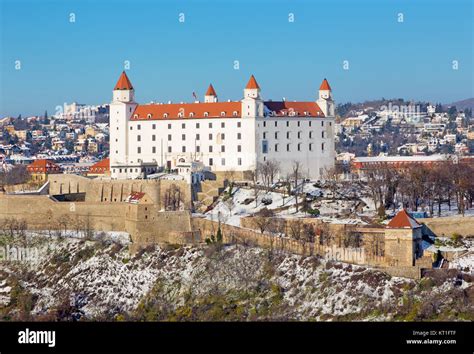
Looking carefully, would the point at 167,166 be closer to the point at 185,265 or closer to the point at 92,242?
the point at 92,242

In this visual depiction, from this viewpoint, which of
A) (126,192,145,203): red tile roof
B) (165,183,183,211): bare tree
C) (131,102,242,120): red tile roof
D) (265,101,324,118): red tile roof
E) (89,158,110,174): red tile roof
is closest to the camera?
(126,192,145,203): red tile roof

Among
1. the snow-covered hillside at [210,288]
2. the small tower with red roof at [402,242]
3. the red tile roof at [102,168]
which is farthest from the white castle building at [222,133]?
the small tower with red roof at [402,242]

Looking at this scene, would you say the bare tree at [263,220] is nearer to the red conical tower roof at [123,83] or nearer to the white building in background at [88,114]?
the red conical tower roof at [123,83]

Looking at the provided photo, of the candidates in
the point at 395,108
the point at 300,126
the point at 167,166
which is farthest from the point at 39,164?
the point at 395,108

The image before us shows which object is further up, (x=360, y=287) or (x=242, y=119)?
(x=242, y=119)

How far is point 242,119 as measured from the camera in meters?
54.8

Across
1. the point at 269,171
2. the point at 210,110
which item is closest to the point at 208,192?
the point at 269,171

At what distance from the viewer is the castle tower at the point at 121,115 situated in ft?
185

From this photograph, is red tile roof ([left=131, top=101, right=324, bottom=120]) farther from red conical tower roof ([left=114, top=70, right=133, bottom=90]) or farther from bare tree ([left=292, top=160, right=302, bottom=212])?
bare tree ([left=292, top=160, right=302, bottom=212])

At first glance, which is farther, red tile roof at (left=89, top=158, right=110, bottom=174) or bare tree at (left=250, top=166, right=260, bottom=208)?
red tile roof at (left=89, top=158, right=110, bottom=174)

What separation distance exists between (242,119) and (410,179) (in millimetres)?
8767

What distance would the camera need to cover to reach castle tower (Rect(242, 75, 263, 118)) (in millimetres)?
54656

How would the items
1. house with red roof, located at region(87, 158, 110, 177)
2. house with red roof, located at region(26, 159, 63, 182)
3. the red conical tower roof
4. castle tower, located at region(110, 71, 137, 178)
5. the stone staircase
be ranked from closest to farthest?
the stone staircase → castle tower, located at region(110, 71, 137, 178) → house with red roof, located at region(87, 158, 110, 177) → the red conical tower roof → house with red roof, located at region(26, 159, 63, 182)

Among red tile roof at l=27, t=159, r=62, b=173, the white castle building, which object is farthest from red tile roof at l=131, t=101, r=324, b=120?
red tile roof at l=27, t=159, r=62, b=173
